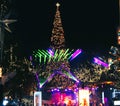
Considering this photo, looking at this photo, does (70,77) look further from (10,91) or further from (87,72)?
(10,91)

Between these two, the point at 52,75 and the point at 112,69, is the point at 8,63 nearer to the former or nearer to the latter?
the point at 112,69

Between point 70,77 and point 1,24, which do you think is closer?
point 1,24

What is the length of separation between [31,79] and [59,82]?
1503 centimetres

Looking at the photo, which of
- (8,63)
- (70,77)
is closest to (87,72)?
(70,77)

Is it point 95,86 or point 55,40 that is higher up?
point 55,40

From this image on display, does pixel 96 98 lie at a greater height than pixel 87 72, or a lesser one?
lesser

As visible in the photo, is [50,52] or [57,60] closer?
[50,52]

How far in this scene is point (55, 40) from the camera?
4853cm

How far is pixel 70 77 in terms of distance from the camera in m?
52.3

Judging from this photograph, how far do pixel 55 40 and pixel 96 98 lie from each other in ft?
49.7

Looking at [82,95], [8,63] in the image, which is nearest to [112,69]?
[8,63]

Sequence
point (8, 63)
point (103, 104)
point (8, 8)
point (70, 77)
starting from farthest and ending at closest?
1. point (70, 77)
2. point (103, 104)
3. point (8, 63)
4. point (8, 8)

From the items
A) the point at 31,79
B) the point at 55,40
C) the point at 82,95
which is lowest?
the point at 82,95

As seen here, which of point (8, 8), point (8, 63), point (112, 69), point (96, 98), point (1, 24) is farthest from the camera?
point (112, 69)
